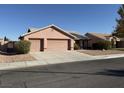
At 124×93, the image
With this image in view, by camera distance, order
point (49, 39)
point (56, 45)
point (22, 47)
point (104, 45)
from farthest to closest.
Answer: point (104, 45) < point (56, 45) < point (49, 39) < point (22, 47)

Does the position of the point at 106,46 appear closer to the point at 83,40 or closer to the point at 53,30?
the point at 83,40

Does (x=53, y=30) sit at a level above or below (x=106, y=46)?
above

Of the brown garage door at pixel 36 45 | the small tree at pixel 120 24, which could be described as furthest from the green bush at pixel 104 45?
the brown garage door at pixel 36 45

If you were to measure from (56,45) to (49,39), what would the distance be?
152cm

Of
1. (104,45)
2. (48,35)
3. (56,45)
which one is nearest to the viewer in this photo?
(48,35)

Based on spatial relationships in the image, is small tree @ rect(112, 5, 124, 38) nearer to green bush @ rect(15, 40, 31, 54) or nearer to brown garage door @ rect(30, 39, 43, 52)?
brown garage door @ rect(30, 39, 43, 52)

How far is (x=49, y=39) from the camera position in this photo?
3098 centimetres

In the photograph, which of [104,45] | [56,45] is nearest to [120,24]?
[104,45]

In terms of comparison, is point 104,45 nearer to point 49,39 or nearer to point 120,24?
point 120,24

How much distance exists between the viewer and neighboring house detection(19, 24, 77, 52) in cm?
2981

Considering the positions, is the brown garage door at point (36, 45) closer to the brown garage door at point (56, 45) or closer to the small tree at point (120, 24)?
the brown garage door at point (56, 45)
